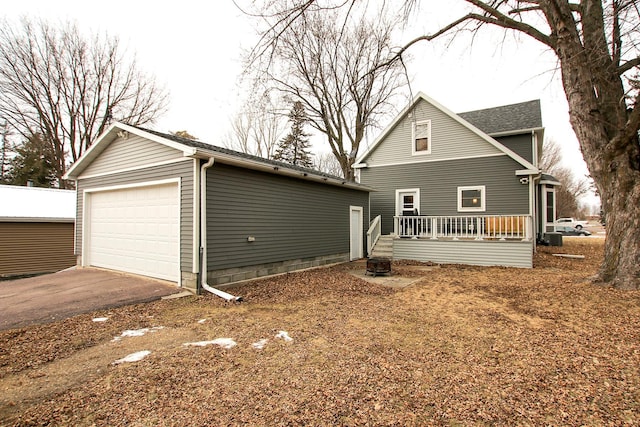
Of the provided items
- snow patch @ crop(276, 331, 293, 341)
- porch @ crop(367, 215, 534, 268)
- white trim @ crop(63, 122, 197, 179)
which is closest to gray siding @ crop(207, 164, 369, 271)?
white trim @ crop(63, 122, 197, 179)

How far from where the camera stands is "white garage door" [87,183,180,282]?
Answer: 7230 mm

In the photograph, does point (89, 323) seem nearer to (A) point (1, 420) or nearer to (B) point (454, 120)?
(A) point (1, 420)

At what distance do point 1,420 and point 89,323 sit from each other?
259 centimetres

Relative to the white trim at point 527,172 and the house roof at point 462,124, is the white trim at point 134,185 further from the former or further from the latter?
the white trim at point 527,172

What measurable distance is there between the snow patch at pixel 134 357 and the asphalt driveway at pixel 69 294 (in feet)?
7.74

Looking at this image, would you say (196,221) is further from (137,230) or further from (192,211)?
(137,230)

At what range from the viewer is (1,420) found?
2436mm

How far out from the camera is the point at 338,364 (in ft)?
11.0

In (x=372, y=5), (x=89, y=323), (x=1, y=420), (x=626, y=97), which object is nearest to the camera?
(x=1, y=420)

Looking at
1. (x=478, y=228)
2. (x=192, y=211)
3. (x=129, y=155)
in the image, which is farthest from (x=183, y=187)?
(x=478, y=228)

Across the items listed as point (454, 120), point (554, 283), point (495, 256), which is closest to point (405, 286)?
point (554, 283)

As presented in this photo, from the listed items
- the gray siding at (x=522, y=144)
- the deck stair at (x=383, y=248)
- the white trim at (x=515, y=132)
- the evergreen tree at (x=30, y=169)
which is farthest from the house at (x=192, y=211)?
the evergreen tree at (x=30, y=169)

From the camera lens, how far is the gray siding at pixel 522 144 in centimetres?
1329

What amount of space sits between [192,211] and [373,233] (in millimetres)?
8286
